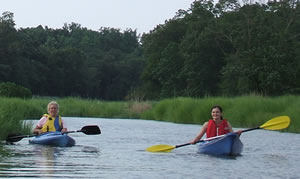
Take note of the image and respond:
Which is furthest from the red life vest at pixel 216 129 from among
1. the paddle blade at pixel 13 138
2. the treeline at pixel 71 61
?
the treeline at pixel 71 61

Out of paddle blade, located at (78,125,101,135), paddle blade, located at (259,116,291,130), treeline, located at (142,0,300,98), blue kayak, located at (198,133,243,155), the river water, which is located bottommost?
the river water

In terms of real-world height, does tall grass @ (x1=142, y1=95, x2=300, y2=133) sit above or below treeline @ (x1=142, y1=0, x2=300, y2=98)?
below

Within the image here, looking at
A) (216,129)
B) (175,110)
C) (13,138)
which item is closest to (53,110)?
(13,138)

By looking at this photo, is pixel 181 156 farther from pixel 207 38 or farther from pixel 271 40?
pixel 207 38

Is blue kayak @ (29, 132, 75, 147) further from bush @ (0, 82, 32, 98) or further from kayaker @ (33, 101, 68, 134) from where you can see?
bush @ (0, 82, 32, 98)

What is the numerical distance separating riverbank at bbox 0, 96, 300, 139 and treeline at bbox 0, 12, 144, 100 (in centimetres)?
3598

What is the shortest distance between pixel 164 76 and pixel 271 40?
18.6 meters

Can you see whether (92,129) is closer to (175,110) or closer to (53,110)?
(53,110)

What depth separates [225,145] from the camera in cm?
1371

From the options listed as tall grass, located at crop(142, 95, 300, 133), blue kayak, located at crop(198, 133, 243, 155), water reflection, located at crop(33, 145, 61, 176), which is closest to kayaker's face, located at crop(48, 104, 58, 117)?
water reflection, located at crop(33, 145, 61, 176)

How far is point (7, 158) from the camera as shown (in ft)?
40.6

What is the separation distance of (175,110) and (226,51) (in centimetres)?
2822

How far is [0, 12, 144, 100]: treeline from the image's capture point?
250ft

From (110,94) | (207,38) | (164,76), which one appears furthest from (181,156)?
(110,94)
